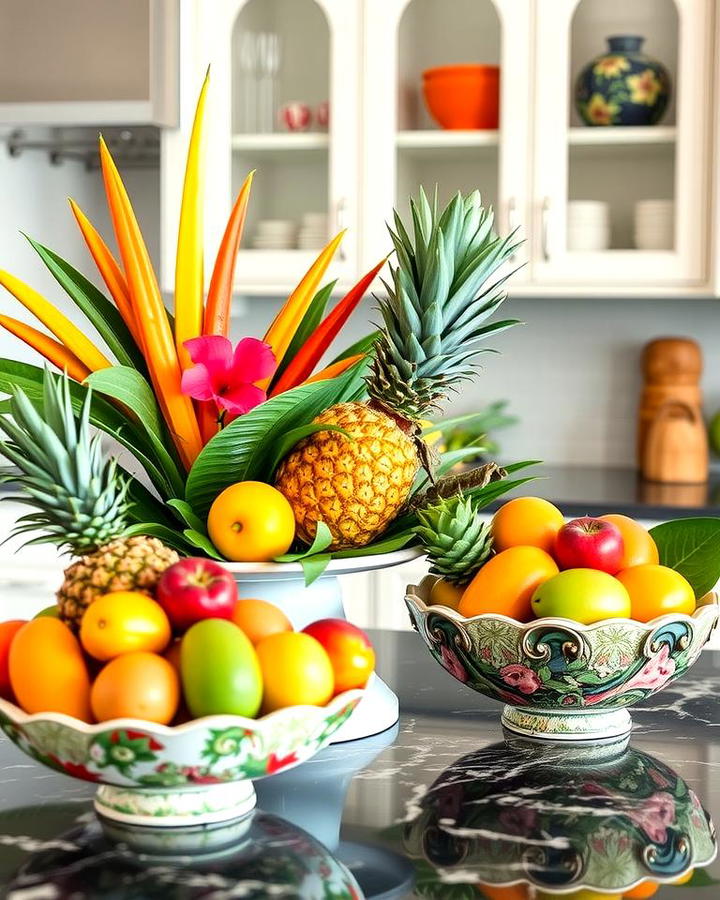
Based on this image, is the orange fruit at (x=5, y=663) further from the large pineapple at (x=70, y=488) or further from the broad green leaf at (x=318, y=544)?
→ the broad green leaf at (x=318, y=544)

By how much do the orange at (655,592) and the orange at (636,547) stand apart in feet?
0.09

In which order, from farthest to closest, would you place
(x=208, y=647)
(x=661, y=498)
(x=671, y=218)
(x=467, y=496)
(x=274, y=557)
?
(x=671, y=218), (x=661, y=498), (x=467, y=496), (x=274, y=557), (x=208, y=647)

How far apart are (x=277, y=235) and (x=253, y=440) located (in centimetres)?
201

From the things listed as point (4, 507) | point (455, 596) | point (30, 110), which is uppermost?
point (30, 110)

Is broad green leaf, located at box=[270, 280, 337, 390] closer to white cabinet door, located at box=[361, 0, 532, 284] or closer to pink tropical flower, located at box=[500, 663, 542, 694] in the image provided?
pink tropical flower, located at box=[500, 663, 542, 694]

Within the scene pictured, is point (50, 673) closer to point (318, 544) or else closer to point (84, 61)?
point (318, 544)

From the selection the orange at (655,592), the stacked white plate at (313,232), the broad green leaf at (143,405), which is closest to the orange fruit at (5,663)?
the broad green leaf at (143,405)

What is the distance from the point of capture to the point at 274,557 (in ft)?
3.24

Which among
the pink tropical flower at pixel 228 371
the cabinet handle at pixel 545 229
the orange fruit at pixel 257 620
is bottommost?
the orange fruit at pixel 257 620

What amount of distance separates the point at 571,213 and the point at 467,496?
6.18ft

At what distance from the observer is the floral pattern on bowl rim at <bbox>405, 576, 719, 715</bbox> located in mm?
941

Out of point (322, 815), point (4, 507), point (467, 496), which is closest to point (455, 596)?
point (467, 496)

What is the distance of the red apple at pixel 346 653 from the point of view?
0.81 metres

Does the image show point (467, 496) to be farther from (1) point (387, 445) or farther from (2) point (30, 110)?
(2) point (30, 110)
